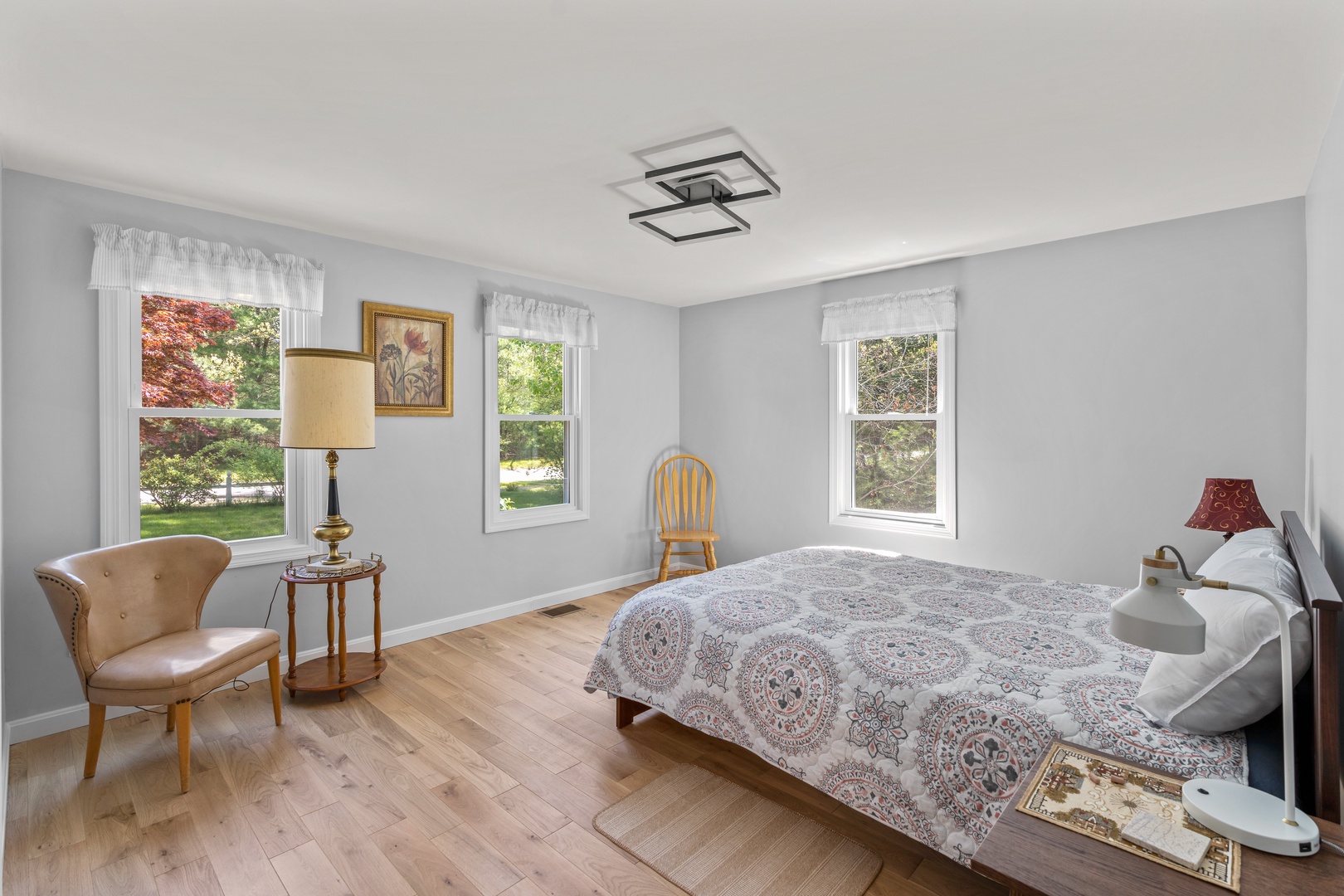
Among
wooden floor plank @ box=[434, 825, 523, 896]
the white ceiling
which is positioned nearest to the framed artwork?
the white ceiling

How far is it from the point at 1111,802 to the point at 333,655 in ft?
10.7

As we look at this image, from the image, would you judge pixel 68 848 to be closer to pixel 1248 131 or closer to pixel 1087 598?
pixel 1087 598

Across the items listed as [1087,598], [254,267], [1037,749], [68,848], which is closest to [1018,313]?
[1087,598]

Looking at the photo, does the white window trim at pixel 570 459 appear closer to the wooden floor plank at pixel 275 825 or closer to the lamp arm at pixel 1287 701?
the wooden floor plank at pixel 275 825

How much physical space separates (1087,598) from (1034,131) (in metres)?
1.93

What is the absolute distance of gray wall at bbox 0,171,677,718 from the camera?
2.69 m

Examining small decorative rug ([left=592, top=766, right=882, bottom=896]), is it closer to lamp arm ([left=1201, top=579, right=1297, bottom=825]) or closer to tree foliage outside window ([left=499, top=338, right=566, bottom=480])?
lamp arm ([left=1201, top=579, right=1297, bottom=825])


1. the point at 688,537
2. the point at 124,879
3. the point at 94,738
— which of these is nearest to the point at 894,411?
the point at 688,537

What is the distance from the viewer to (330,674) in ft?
10.3

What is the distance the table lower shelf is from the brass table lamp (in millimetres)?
709

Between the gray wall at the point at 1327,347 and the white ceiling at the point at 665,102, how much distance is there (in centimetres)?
21

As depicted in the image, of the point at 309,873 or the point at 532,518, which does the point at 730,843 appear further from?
the point at 532,518

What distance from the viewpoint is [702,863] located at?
1973 millimetres

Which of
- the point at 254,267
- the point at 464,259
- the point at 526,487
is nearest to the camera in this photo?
the point at 254,267
